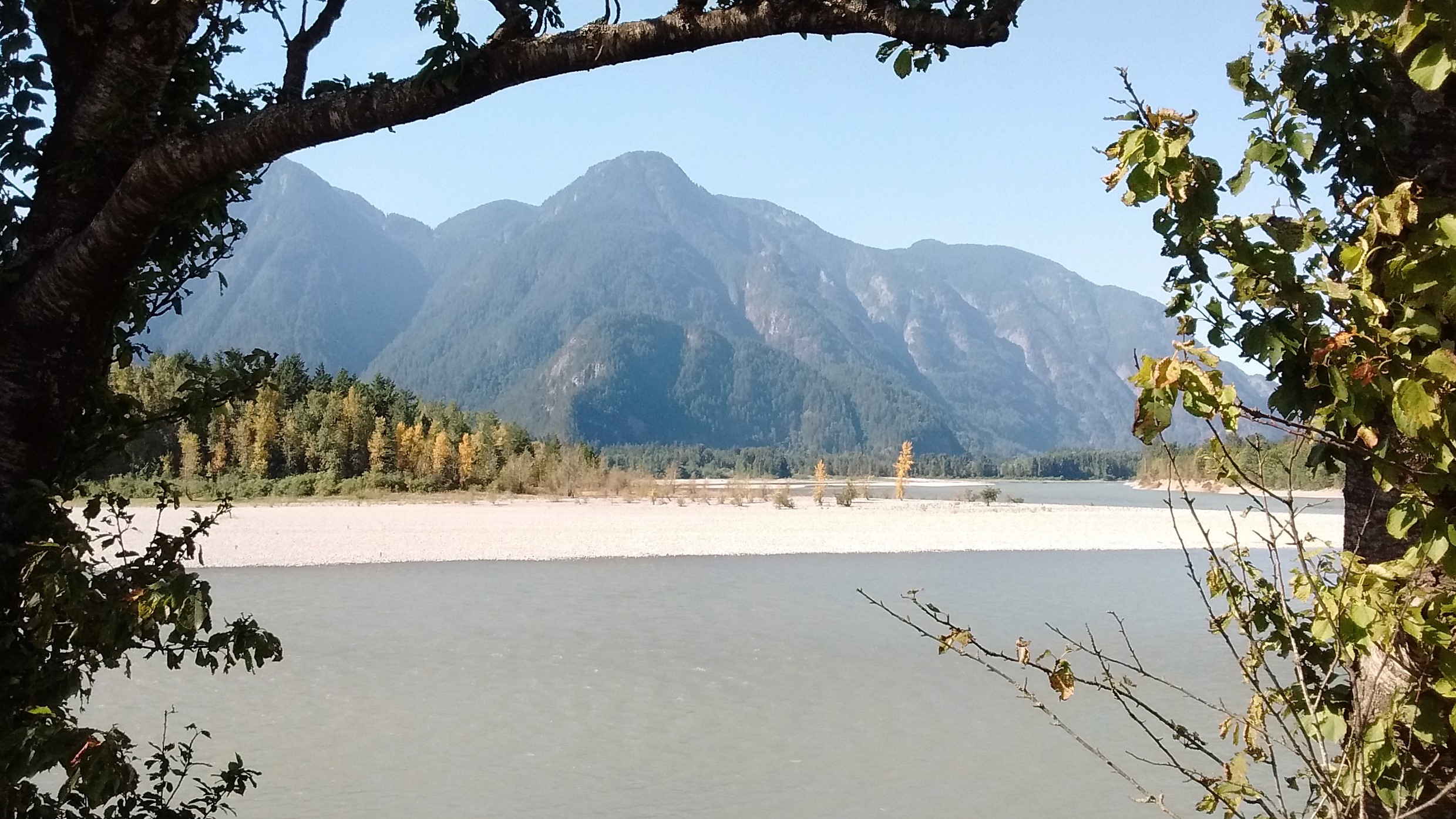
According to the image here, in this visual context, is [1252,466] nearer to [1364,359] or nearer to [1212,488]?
[1212,488]

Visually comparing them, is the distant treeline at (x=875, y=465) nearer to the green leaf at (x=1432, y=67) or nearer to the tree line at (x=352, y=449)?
the tree line at (x=352, y=449)

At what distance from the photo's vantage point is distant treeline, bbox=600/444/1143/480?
133 m

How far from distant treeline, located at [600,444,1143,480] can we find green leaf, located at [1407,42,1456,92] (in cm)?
12364

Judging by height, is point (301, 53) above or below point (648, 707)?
above

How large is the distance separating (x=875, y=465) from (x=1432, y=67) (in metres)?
143

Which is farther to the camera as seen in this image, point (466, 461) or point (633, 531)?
point (466, 461)

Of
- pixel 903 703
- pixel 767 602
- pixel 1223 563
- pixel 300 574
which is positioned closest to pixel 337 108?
pixel 1223 563

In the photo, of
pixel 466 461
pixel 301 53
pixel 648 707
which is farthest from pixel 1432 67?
pixel 466 461

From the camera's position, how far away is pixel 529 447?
51.4 m

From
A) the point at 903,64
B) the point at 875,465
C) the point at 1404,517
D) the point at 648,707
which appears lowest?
the point at 875,465

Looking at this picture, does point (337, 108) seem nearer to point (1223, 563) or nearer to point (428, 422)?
point (1223, 563)

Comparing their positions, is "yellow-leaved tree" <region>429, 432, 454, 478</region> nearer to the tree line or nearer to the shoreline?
the tree line

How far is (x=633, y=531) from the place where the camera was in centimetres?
2850

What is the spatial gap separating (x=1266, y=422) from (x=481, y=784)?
21.3 feet
